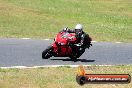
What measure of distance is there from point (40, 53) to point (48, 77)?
5.97m

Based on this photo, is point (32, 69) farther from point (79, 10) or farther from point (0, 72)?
point (79, 10)

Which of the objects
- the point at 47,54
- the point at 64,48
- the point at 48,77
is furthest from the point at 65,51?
the point at 48,77

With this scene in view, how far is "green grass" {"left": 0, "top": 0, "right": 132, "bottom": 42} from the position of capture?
27453 millimetres

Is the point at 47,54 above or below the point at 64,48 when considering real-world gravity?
below

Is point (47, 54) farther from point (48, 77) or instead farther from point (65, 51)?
point (48, 77)

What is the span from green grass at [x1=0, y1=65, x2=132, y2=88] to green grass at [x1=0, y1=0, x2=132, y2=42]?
9.80 m

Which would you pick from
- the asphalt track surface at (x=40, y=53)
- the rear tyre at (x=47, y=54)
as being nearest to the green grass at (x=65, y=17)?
the asphalt track surface at (x=40, y=53)

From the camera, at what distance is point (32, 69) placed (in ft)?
49.4

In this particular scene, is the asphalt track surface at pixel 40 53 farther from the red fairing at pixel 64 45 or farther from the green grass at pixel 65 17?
the green grass at pixel 65 17

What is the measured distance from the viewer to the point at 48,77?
43.8 ft

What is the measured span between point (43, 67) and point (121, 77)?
6.97 meters

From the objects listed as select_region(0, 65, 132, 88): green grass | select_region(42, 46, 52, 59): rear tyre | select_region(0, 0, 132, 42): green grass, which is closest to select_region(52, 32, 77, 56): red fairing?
select_region(42, 46, 52, 59): rear tyre

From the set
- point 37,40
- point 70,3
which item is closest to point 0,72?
point 37,40

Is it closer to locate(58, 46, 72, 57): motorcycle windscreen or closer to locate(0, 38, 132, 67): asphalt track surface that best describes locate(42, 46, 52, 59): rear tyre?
locate(0, 38, 132, 67): asphalt track surface
